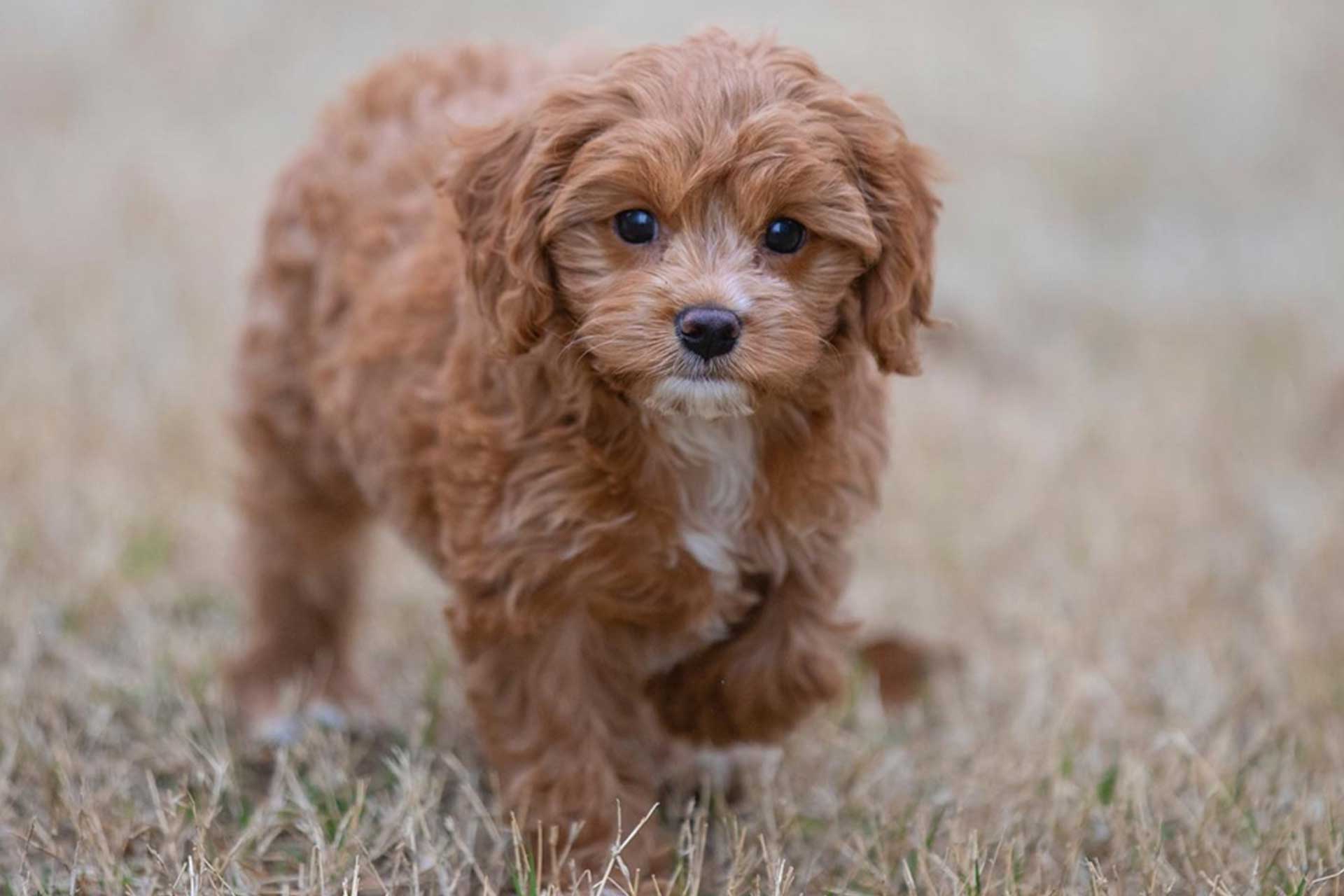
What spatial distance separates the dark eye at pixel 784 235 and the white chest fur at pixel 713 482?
0.42 metres

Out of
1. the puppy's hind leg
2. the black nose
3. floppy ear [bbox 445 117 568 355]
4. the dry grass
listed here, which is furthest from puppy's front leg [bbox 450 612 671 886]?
the puppy's hind leg

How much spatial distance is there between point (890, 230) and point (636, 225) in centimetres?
58

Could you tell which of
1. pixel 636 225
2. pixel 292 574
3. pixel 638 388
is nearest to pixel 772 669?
pixel 638 388

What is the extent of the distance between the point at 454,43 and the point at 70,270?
15.4ft

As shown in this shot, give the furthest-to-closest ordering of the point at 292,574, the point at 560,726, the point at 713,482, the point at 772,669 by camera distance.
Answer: the point at 292,574 < the point at 772,669 < the point at 560,726 < the point at 713,482

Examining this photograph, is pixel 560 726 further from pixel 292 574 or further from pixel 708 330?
pixel 292 574

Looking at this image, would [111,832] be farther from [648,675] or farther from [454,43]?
[454,43]

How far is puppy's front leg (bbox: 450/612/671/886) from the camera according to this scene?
4.09m

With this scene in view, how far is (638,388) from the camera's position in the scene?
12.0 feet

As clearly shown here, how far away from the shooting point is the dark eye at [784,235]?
145 inches

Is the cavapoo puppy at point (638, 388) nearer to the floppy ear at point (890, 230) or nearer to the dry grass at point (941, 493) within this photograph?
the floppy ear at point (890, 230)

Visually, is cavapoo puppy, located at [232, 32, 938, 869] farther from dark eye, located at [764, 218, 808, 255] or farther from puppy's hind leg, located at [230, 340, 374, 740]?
puppy's hind leg, located at [230, 340, 374, 740]

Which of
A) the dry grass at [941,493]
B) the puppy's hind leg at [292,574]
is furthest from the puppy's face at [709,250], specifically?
the puppy's hind leg at [292,574]

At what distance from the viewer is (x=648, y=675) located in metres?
4.39
